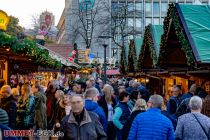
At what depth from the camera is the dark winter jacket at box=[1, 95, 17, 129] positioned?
30.8 ft

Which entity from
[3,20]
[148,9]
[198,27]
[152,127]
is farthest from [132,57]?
[148,9]

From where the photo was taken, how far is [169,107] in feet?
35.3

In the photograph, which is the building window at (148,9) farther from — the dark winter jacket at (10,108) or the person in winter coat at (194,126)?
the person in winter coat at (194,126)

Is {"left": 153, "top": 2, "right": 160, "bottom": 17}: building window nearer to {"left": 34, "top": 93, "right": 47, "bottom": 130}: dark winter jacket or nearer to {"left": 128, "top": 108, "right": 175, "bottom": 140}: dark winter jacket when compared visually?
{"left": 34, "top": 93, "right": 47, "bottom": 130}: dark winter jacket

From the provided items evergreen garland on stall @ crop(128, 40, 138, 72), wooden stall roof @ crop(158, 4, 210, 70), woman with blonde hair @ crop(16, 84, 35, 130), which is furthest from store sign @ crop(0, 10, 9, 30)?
evergreen garland on stall @ crop(128, 40, 138, 72)

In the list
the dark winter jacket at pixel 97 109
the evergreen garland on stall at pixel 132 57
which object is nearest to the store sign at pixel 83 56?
the evergreen garland on stall at pixel 132 57

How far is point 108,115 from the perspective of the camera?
393 inches

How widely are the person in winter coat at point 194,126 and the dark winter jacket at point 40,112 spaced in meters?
4.79

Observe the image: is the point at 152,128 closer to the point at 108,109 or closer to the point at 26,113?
the point at 108,109

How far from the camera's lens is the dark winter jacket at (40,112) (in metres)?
10.7

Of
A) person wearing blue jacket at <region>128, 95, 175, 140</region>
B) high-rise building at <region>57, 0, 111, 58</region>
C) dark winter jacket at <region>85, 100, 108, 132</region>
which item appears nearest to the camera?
person wearing blue jacket at <region>128, 95, 175, 140</region>

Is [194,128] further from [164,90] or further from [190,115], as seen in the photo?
[164,90]

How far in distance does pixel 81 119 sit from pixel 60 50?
35.0 m

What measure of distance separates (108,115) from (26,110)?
2.02 meters
